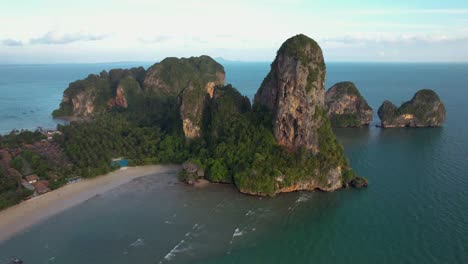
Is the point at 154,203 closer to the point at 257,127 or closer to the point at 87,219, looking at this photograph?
the point at 87,219

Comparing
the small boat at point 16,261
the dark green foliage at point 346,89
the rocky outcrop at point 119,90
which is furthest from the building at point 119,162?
the dark green foliage at point 346,89

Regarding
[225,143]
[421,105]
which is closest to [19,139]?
[225,143]

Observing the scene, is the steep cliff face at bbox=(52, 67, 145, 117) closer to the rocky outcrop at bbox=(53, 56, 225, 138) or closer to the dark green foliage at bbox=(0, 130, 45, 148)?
the rocky outcrop at bbox=(53, 56, 225, 138)

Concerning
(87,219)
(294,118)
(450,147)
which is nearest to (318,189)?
(294,118)

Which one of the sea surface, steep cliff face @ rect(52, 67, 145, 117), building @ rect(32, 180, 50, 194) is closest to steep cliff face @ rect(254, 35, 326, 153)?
the sea surface

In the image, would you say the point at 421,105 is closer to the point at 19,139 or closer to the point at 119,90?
the point at 119,90
